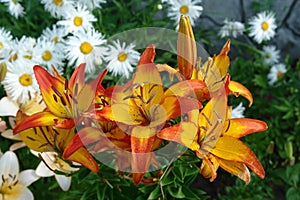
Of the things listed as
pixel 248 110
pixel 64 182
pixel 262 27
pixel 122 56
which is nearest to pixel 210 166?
pixel 64 182

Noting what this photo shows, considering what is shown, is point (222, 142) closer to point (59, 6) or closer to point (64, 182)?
point (64, 182)

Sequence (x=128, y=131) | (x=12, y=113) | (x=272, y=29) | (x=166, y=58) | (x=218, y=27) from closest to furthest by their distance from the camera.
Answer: (x=128, y=131), (x=12, y=113), (x=166, y=58), (x=272, y=29), (x=218, y=27)

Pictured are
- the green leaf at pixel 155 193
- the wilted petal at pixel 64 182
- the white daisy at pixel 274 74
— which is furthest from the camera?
the white daisy at pixel 274 74

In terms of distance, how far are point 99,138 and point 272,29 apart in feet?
3.75

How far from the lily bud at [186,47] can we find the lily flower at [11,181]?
1.55 feet

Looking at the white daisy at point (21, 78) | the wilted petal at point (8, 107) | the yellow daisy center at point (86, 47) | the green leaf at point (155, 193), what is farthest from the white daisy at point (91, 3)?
the green leaf at point (155, 193)

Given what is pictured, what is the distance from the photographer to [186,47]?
2.56 feet

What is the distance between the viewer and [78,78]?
81 cm

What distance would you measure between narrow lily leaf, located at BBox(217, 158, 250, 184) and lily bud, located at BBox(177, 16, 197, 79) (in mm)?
129

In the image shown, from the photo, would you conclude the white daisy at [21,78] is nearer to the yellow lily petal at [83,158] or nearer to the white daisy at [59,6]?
the white daisy at [59,6]

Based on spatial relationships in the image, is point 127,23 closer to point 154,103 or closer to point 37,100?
point 37,100

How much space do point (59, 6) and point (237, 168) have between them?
33.7 inches

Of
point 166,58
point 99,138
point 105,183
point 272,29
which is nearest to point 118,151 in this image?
point 99,138

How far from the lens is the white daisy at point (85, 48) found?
141 centimetres
